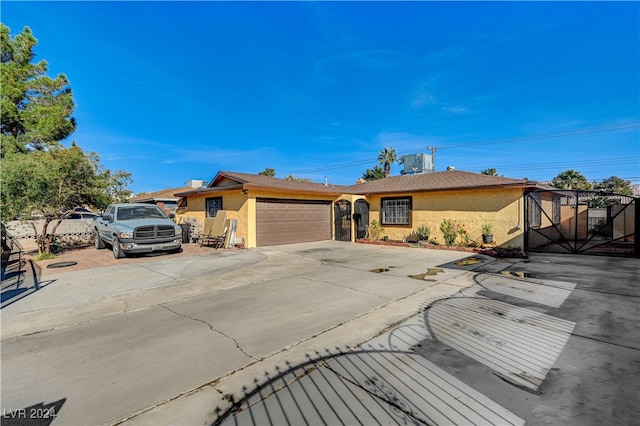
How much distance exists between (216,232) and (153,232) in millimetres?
3265

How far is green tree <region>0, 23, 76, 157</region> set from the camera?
1541 cm

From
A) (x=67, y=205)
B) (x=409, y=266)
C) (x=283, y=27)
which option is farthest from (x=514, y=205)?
(x=67, y=205)

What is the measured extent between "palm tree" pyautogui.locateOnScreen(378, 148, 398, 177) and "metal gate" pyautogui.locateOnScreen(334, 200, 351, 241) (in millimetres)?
25486

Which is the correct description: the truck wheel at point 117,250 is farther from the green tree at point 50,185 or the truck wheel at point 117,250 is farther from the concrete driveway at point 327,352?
the concrete driveway at point 327,352

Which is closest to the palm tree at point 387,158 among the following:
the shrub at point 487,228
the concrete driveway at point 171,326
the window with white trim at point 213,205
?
the shrub at point 487,228

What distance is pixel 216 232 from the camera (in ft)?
42.4

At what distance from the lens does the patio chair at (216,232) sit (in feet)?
41.3

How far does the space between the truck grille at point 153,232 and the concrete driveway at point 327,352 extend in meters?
3.24

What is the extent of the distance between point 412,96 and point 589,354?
2077cm

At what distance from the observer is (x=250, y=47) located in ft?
52.9

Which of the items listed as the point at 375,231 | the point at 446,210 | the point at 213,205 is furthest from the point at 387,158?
the point at 213,205

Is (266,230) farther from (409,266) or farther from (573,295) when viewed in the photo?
(573,295)

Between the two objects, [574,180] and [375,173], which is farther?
[375,173]

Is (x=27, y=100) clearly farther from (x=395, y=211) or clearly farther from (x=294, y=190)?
(x=395, y=211)
